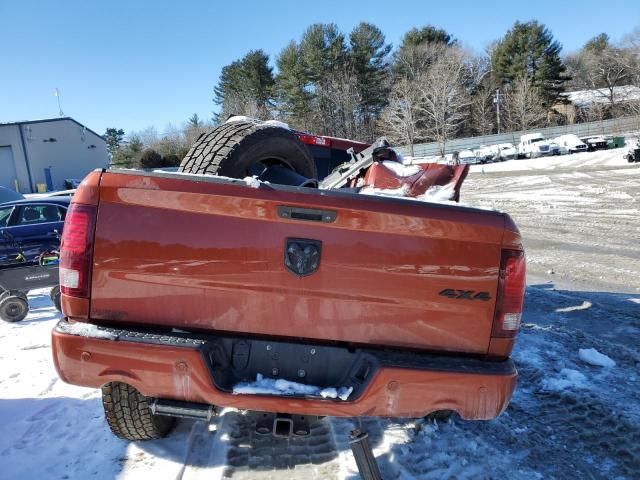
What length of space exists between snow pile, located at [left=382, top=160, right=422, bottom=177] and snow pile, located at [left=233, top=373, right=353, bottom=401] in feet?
6.86

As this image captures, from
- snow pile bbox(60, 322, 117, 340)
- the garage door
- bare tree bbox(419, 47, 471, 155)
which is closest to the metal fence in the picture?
bare tree bbox(419, 47, 471, 155)

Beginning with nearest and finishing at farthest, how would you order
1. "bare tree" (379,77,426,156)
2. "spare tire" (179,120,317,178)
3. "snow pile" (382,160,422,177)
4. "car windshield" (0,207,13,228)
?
1. "spare tire" (179,120,317,178)
2. "snow pile" (382,160,422,177)
3. "car windshield" (0,207,13,228)
4. "bare tree" (379,77,426,156)

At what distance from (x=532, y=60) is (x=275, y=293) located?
70.7 meters

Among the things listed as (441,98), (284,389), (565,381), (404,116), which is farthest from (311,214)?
(404,116)

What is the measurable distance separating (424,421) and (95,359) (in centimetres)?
221

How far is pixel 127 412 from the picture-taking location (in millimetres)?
2705

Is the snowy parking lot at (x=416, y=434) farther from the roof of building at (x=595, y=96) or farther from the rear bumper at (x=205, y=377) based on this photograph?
the roof of building at (x=595, y=96)

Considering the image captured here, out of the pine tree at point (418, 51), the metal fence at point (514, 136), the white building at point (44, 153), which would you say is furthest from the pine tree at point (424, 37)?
the white building at point (44, 153)

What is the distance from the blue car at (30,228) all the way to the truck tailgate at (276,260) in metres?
6.23

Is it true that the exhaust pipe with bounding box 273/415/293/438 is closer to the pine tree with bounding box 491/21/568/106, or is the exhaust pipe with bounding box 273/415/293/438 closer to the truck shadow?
the truck shadow

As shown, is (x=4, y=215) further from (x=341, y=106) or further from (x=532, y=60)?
(x=532, y=60)

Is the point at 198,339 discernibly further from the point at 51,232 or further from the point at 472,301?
the point at 51,232

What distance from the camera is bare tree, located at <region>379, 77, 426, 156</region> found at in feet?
168

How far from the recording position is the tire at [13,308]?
254 inches
